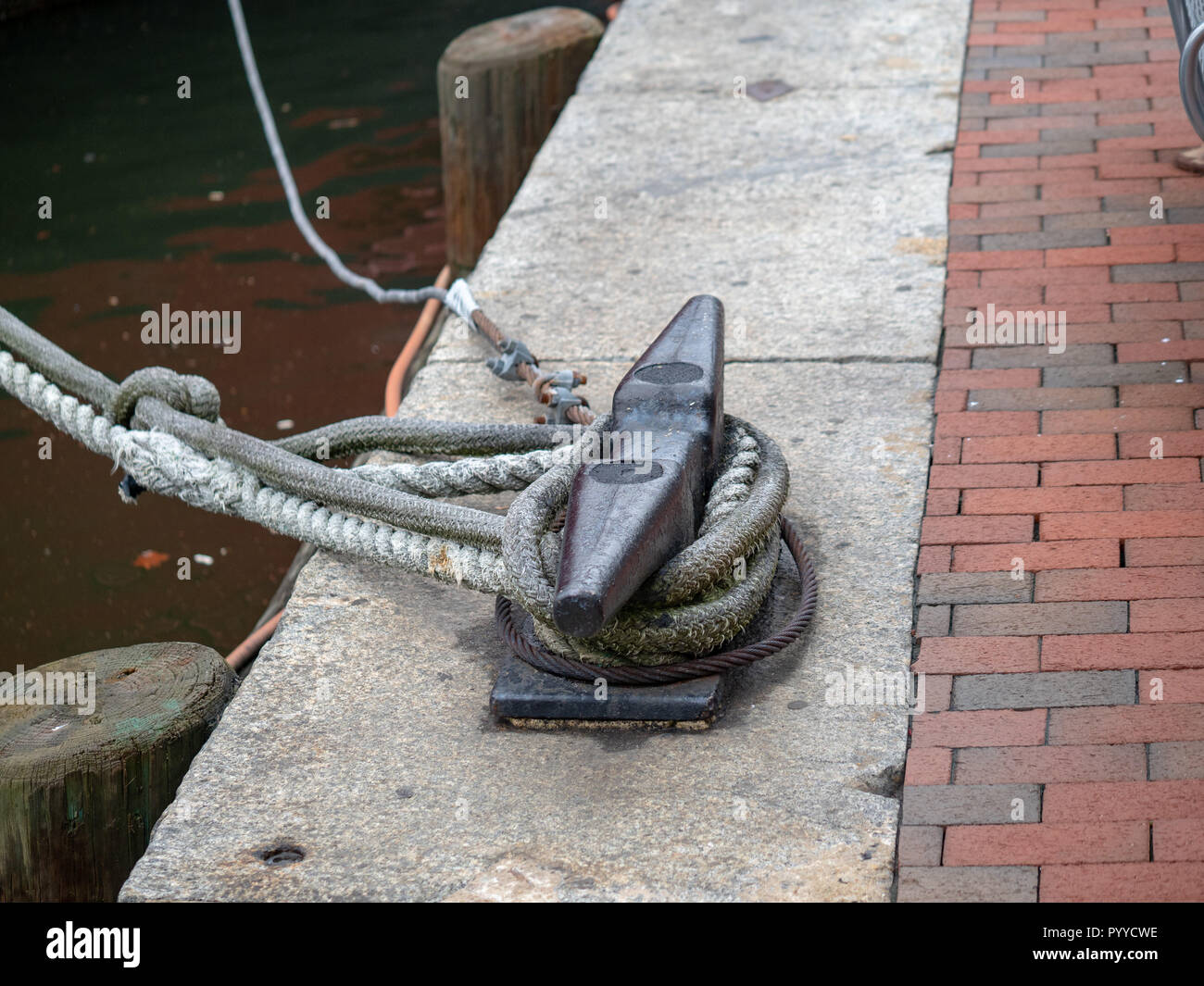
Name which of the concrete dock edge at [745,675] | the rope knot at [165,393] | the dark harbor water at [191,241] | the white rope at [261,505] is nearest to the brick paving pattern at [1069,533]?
the concrete dock edge at [745,675]

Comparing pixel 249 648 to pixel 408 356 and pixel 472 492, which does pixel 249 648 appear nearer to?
pixel 472 492

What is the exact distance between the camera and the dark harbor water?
452 cm

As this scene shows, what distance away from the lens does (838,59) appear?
500cm

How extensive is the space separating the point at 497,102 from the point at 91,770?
3.59 m

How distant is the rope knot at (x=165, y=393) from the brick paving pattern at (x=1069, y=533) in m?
1.50

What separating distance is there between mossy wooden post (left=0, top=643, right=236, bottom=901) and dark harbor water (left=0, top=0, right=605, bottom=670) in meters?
1.65

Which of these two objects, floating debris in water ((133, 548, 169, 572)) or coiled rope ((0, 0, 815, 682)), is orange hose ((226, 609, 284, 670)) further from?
floating debris in water ((133, 548, 169, 572))

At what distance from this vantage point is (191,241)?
254 inches

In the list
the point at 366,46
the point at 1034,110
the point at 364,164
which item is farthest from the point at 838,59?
the point at 366,46

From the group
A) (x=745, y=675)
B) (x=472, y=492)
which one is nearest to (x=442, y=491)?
(x=472, y=492)

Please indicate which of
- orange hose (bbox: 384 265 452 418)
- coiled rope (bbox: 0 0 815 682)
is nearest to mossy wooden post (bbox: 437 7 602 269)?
orange hose (bbox: 384 265 452 418)

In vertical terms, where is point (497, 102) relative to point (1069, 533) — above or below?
below

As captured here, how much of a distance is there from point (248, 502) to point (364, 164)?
4760 mm

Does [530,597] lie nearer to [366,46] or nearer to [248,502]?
[248,502]
